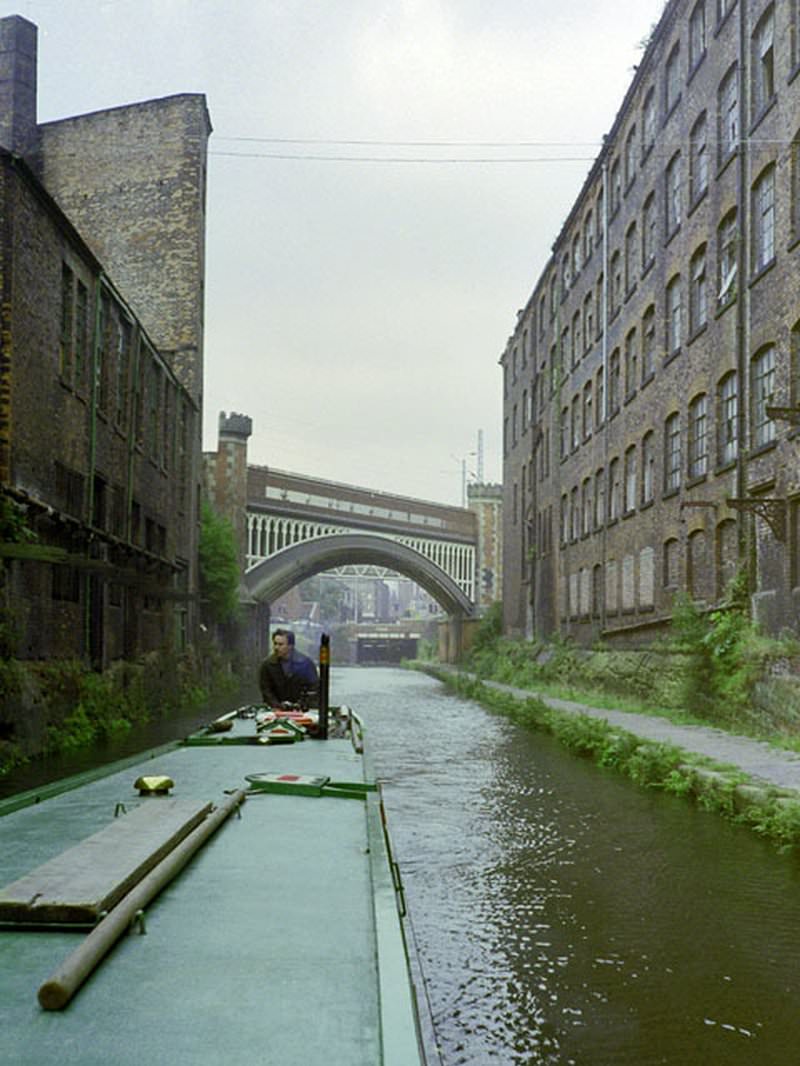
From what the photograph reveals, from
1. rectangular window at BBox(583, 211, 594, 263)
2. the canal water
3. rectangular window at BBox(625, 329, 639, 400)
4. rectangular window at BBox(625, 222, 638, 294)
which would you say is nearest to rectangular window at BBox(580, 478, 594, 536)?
rectangular window at BBox(625, 329, 639, 400)

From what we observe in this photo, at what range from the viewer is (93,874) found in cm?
361

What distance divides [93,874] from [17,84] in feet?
86.2

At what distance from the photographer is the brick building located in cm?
1349

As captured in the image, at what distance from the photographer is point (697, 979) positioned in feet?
17.1

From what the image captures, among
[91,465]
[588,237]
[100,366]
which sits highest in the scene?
[588,237]

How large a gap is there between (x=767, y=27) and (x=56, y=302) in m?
11.8

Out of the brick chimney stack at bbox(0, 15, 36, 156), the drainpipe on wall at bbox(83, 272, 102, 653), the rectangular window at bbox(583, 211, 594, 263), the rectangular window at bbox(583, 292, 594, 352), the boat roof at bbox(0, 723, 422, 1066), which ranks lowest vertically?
the boat roof at bbox(0, 723, 422, 1066)

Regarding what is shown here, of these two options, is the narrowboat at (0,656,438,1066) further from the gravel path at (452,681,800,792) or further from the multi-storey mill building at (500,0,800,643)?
the multi-storey mill building at (500,0,800,643)

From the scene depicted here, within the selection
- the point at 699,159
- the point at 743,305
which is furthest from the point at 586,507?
the point at 743,305

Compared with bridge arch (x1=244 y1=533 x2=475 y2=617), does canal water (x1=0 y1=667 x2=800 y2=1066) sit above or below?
below

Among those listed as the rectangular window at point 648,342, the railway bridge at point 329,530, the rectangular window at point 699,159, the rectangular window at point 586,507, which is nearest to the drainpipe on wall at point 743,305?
the rectangular window at point 699,159

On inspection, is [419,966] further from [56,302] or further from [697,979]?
[56,302]

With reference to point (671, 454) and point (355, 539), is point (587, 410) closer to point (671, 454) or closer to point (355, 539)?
point (671, 454)

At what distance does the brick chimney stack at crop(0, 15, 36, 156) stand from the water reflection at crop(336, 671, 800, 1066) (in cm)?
2109
